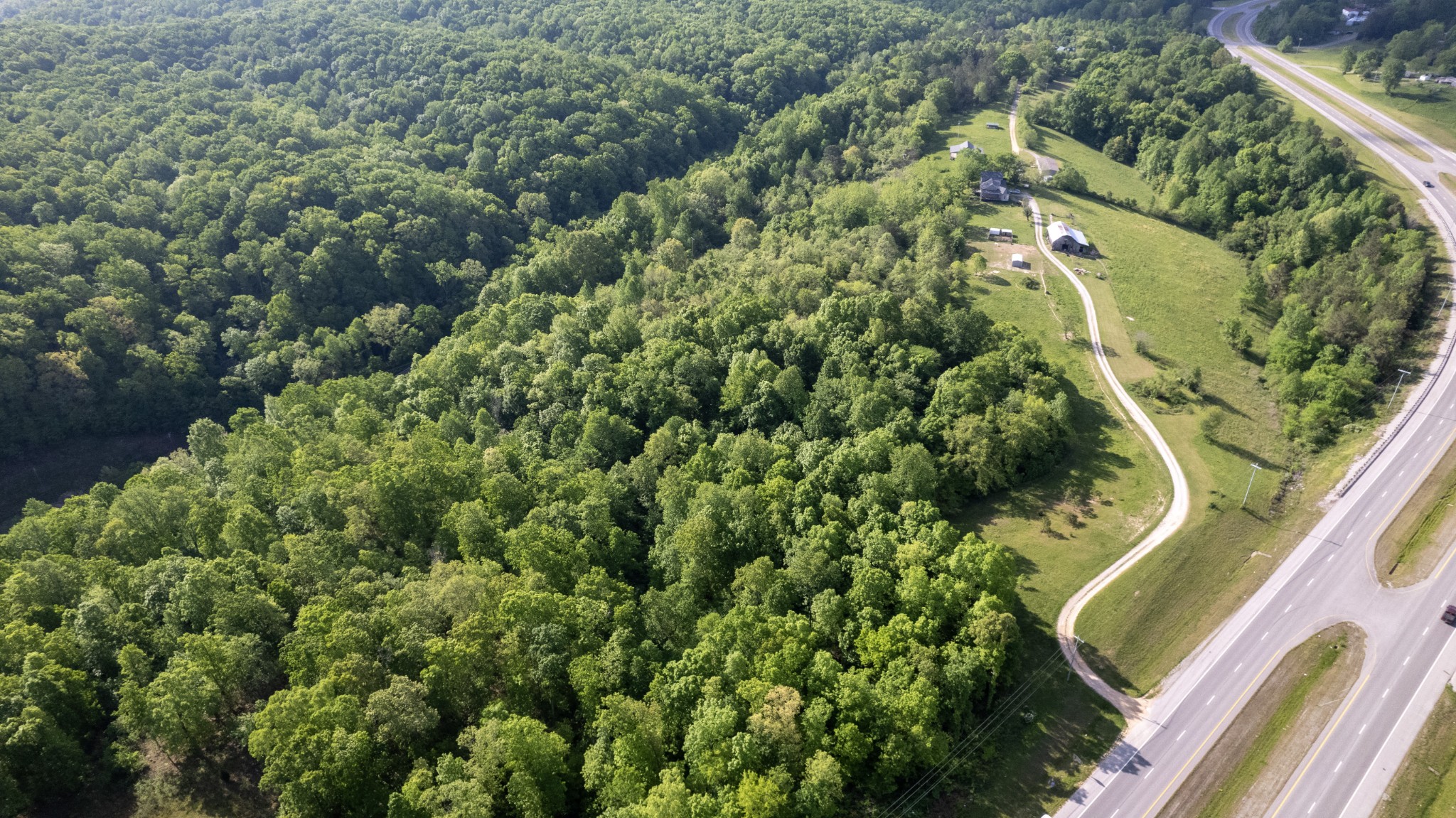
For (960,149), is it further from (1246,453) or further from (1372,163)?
(1246,453)

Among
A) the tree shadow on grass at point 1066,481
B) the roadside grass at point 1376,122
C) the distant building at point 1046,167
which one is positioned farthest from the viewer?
the roadside grass at point 1376,122

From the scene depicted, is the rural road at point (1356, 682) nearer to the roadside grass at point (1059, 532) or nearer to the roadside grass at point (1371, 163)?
the roadside grass at point (1059, 532)

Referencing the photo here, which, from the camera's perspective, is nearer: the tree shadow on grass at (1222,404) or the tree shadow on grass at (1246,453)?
the tree shadow on grass at (1246,453)

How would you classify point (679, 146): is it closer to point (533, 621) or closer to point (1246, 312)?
point (1246, 312)

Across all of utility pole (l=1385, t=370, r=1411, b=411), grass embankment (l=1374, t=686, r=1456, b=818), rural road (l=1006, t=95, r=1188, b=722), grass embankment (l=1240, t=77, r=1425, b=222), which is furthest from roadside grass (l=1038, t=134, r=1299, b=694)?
grass embankment (l=1240, t=77, r=1425, b=222)

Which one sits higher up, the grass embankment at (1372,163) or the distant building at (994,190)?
the distant building at (994,190)

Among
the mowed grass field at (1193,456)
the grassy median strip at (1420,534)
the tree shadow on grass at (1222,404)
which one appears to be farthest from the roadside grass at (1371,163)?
the grassy median strip at (1420,534)

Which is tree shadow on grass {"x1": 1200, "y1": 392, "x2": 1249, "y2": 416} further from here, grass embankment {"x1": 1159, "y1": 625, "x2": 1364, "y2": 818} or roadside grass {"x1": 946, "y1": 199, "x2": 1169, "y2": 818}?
grass embankment {"x1": 1159, "y1": 625, "x2": 1364, "y2": 818}
